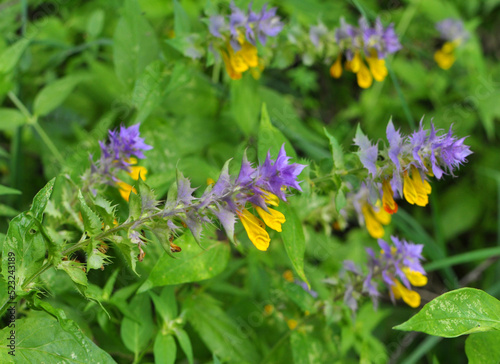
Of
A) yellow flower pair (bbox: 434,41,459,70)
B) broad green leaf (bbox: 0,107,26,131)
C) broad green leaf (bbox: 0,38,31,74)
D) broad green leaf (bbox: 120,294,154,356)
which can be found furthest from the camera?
yellow flower pair (bbox: 434,41,459,70)

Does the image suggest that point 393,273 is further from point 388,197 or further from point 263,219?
point 263,219

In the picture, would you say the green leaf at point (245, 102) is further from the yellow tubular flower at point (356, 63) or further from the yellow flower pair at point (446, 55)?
the yellow flower pair at point (446, 55)

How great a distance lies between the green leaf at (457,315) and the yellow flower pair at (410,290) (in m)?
0.29

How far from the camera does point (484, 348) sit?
123 cm

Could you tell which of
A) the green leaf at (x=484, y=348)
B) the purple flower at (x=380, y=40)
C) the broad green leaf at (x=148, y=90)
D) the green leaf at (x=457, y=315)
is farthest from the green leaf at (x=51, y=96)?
the green leaf at (x=484, y=348)

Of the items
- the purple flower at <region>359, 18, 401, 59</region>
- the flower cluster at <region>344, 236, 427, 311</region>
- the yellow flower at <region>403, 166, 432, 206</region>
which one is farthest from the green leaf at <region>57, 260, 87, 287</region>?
the purple flower at <region>359, 18, 401, 59</region>

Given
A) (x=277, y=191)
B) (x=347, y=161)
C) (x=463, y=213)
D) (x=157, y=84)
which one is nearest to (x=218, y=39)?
(x=157, y=84)

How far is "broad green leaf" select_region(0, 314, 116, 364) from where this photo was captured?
103cm

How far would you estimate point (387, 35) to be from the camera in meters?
1.85

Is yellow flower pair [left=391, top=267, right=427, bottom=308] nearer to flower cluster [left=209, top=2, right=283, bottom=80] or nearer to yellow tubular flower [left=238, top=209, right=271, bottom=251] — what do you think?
yellow tubular flower [left=238, top=209, right=271, bottom=251]

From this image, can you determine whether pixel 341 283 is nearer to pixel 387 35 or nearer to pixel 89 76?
pixel 387 35

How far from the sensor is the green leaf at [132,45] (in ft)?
5.64

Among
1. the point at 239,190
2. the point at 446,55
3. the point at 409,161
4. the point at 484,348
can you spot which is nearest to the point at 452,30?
the point at 446,55

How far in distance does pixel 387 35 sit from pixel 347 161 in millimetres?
779
